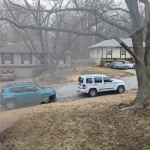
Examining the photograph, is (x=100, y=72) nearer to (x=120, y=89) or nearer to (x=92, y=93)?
(x=120, y=89)

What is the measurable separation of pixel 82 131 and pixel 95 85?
6.38m

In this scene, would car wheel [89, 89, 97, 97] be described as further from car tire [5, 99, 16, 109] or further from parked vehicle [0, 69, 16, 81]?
parked vehicle [0, 69, 16, 81]

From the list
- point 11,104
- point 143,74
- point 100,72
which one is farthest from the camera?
point 100,72

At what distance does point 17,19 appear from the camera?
23.5 ft

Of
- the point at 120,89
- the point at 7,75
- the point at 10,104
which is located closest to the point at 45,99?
the point at 10,104

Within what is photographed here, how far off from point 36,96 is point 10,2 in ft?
12.8

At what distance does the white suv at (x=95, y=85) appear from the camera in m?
10.8

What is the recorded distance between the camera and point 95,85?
35.7 feet

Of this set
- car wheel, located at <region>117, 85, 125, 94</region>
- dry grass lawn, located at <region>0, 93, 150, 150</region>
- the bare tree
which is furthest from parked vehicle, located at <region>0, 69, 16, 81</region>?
car wheel, located at <region>117, 85, 125, 94</region>

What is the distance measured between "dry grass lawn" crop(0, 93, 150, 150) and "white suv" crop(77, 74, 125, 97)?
15.9 ft

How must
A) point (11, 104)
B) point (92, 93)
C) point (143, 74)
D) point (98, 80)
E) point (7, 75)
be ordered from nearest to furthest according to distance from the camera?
point (143, 74) < point (7, 75) < point (11, 104) < point (92, 93) < point (98, 80)

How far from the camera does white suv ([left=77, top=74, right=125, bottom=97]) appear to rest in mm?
10750

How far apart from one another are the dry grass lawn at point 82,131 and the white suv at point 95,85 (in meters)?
4.83

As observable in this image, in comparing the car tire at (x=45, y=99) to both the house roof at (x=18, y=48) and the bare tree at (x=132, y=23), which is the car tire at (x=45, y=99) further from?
the house roof at (x=18, y=48)
